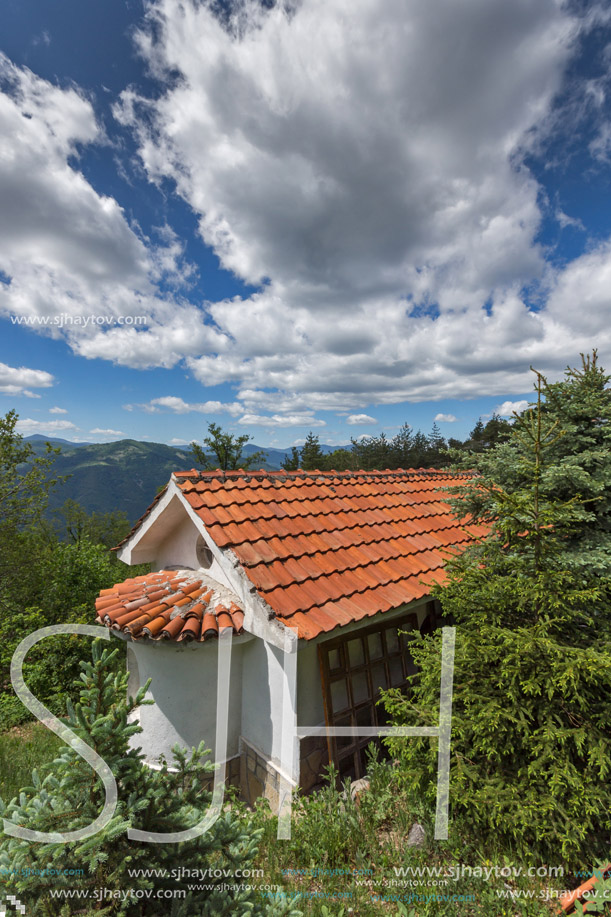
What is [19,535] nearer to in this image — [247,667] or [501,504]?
[247,667]

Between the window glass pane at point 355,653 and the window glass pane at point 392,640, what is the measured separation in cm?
51

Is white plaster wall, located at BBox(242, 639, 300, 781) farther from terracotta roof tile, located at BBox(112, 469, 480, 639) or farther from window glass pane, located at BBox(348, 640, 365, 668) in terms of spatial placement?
window glass pane, located at BBox(348, 640, 365, 668)

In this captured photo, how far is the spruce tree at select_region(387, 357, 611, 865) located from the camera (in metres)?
2.88

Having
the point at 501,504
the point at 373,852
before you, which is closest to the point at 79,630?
the point at 373,852

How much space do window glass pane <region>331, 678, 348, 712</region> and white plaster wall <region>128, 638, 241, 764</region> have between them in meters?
1.24

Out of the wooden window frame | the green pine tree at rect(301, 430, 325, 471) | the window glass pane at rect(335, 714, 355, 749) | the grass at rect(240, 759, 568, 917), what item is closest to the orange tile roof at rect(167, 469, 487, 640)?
the wooden window frame

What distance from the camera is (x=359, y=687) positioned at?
194 inches

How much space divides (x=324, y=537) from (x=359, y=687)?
194cm

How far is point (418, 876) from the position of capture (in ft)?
9.96

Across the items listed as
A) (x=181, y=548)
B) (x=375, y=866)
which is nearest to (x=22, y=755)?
(x=181, y=548)

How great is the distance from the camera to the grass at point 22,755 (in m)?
5.03

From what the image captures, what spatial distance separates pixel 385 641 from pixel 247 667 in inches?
73.8

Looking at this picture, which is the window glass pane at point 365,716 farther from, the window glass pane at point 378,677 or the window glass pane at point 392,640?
the window glass pane at point 392,640

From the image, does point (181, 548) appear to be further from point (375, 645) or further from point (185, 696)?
point (375, 645)
